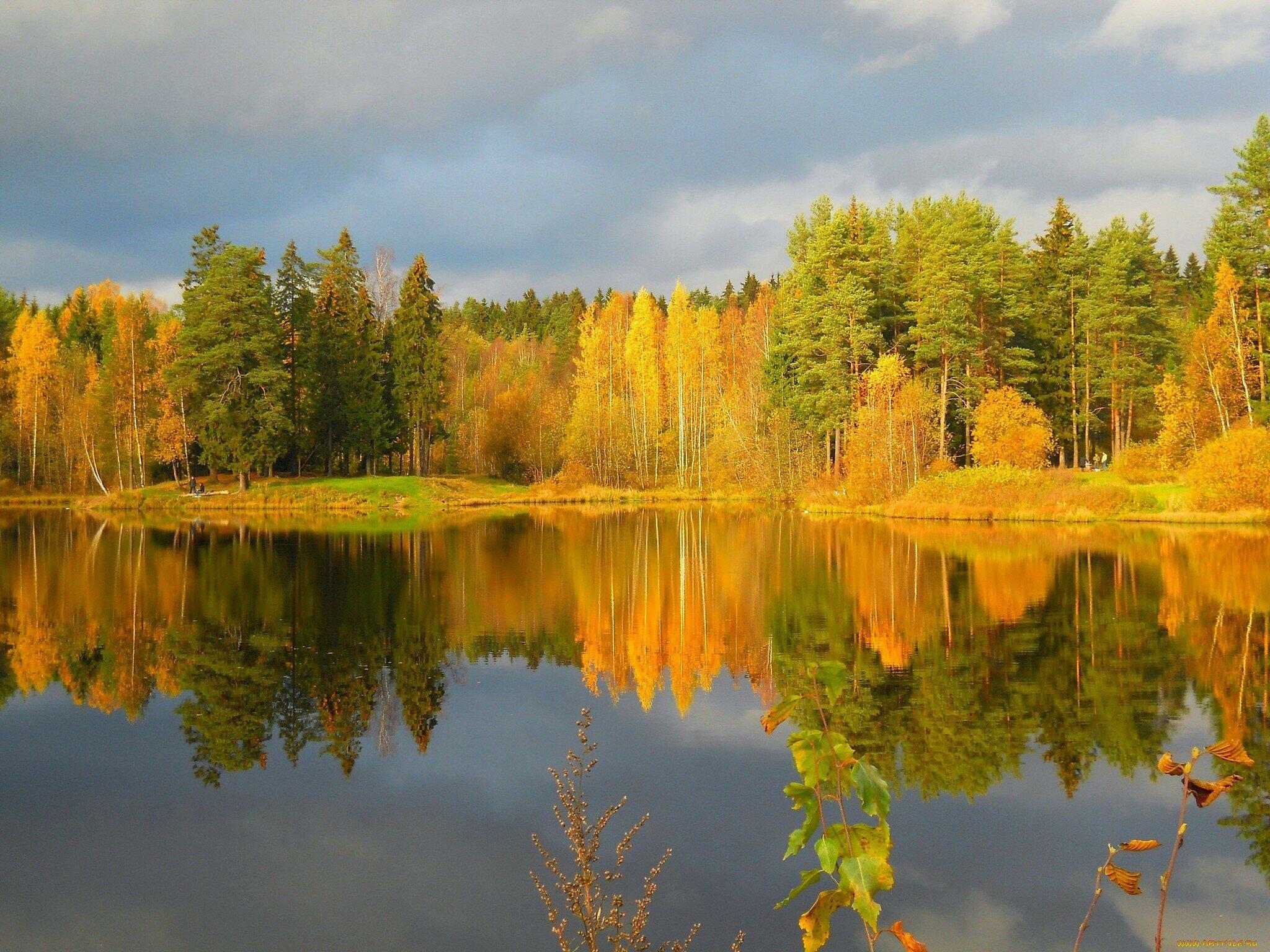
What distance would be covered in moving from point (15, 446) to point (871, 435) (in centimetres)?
4900

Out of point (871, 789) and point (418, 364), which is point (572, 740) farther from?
point (418, 364)

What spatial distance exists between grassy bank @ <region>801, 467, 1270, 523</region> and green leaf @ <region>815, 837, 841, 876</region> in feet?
120

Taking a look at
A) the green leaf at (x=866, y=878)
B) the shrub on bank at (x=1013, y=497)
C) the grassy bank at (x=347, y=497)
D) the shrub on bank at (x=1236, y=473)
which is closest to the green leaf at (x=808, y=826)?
the green leaf at (x=866, y=878)

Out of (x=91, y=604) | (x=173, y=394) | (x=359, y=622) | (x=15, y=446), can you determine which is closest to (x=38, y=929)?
(x=359, y=622)

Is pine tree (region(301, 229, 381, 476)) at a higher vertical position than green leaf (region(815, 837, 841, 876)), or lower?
higher

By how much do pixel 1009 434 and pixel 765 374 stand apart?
1632 cm

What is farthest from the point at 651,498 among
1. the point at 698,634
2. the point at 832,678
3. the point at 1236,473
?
the point at 832,678

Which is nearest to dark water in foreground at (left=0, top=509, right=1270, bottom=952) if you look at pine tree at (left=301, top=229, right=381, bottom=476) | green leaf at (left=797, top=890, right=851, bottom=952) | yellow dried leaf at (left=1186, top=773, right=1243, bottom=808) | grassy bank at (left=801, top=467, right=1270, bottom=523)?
green leaf at (left=797, top=890, right=851, bottom=952)

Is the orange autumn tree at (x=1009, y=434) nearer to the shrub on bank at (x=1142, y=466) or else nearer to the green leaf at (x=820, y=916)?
the shrub on bank at (x=1142, y=466)

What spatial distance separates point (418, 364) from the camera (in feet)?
176

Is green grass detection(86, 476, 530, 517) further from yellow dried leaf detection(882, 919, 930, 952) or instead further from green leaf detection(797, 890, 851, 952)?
yellow dried leaf detection(882, 919, 930, 952)

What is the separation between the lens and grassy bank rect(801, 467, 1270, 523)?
36531 millimetres

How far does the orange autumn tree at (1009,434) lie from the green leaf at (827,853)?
39664 millimetres

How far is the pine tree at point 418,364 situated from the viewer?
53500 millimetres
